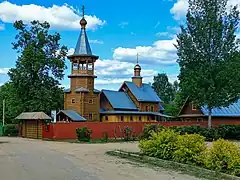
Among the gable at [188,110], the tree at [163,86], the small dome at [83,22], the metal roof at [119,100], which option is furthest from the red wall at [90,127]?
the tree at [163,86]

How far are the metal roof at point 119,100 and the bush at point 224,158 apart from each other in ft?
146

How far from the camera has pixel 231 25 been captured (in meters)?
38.5

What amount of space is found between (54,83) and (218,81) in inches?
1019

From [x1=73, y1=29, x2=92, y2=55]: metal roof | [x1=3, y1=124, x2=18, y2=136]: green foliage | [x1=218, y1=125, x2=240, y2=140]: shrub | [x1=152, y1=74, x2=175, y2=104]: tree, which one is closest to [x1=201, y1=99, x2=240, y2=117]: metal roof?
[x1=218, y1=125, x2=240, y2=140]: shrub

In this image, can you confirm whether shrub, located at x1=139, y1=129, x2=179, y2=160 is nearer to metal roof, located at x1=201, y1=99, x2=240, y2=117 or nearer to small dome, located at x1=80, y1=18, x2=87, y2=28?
metal roof, located at x1=201, y1=99, x2=240, y2=117

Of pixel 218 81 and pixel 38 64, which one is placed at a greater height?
pixel 38 64

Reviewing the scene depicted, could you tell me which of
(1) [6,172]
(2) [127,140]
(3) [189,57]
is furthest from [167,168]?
(3) [189,57]

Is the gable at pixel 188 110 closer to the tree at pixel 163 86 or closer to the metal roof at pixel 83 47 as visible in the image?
the metal roof at pixel 83 47

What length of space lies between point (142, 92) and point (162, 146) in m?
46.4

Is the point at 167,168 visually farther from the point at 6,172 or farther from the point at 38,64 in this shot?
the point at 38,64

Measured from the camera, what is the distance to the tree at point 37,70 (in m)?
53.0

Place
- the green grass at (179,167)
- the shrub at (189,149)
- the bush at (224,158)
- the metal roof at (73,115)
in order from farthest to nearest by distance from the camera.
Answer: the metal roof at (73,115), the shrub at (189,149), the bush at (224,158), the green grass at (179,167)

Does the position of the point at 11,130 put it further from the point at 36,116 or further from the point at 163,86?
the point at 163,86

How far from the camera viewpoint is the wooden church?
181 feet
